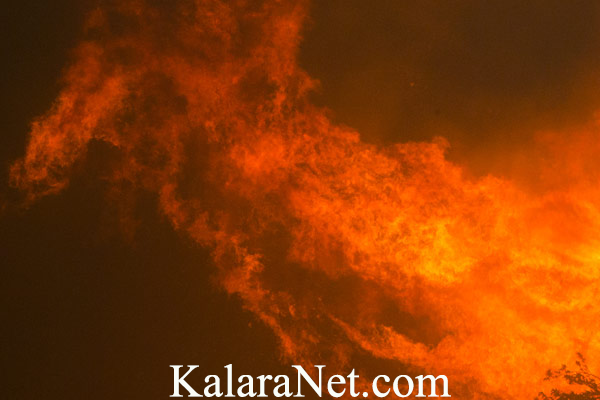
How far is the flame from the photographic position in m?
4.59

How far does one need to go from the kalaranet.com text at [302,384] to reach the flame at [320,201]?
160 mm

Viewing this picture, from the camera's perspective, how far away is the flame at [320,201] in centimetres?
459

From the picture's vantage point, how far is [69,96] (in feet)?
16.0

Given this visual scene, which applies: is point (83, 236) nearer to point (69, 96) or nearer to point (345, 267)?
point (69, 96)

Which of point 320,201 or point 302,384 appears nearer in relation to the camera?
point 302,384

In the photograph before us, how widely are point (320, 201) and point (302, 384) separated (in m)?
2.12

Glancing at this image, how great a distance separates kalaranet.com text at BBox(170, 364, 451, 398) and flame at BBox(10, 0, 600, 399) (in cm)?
16

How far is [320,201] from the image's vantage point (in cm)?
475

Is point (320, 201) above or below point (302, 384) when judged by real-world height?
above

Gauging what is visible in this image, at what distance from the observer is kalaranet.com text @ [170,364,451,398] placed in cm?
457

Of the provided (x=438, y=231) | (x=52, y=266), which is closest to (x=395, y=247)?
(x=438, y=231)

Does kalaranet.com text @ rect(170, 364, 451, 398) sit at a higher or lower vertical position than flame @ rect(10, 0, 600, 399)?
lower

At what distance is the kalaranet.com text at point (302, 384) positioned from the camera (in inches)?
180

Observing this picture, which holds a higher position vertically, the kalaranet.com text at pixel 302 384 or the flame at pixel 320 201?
the flame at pixel 320 201
